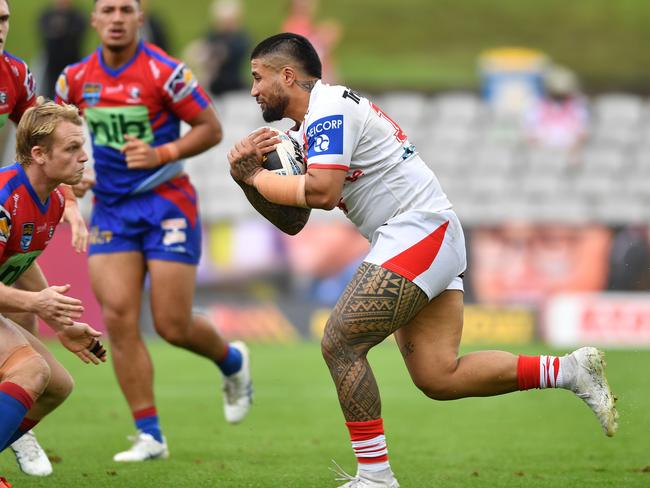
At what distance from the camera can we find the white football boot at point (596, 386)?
579 cm

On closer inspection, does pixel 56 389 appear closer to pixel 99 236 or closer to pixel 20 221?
pixel 20 221

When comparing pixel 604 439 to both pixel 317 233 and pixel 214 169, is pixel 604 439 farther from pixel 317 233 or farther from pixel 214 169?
pixel 214 169

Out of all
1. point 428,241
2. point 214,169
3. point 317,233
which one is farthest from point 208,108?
point 214,169

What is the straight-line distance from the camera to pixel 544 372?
5.75 metres

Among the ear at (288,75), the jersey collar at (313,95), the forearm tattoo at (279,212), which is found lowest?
the forearm tattoo at (279,212)

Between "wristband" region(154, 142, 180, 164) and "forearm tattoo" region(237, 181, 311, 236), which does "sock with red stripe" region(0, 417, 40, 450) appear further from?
"wristband" region(154, 142, 180, 164)

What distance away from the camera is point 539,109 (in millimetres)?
19594

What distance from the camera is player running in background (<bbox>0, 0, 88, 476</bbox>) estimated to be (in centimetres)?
647

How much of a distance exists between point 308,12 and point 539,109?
18.4ft

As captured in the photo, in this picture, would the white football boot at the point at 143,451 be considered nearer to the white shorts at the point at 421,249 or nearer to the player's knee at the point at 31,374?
the player's knee at the point at 31,374

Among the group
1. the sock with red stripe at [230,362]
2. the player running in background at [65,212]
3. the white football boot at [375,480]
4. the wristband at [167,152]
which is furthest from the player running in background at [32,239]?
the sock with red stripe at [230,362]

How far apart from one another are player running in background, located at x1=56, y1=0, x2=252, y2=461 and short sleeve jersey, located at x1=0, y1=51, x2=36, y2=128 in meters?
0.85

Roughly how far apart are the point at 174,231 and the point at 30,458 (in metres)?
1.83

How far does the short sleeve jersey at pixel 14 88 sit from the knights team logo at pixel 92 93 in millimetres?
785
